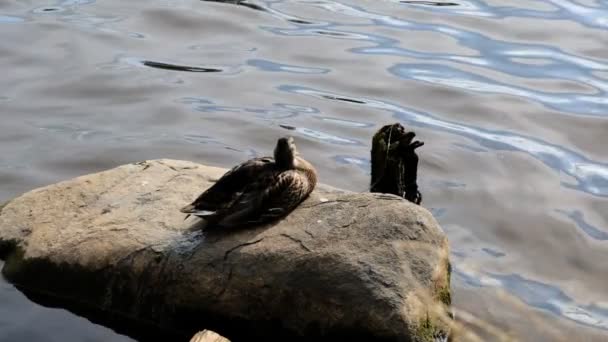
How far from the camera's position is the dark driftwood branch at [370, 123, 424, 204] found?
27.5 feet

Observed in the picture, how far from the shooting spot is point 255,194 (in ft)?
21.8

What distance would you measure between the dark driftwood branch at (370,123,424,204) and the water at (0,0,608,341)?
1.88ft

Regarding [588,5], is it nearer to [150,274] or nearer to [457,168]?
[457,168]

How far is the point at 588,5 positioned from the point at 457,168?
593 cm

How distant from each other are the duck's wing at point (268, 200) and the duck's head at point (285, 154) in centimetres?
10

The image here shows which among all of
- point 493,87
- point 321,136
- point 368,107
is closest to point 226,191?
point 321,136

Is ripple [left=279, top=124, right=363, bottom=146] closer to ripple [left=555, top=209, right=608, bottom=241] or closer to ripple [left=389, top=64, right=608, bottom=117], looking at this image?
ripple [left=389, top=64, right=608, bottom=117]

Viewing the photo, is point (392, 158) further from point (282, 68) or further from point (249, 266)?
point (282, 68)

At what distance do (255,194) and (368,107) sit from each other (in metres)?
5.15

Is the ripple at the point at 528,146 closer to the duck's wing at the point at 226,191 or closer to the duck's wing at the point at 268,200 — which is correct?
the duck's wing at the point at 268,200

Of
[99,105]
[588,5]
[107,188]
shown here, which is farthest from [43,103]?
[588,5]

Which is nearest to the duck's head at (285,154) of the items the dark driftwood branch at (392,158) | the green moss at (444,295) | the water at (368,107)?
the green moss at (444,295)

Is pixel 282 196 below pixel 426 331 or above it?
above

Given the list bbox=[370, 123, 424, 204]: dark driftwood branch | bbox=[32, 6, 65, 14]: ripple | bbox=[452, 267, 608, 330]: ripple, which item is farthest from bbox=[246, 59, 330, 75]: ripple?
bbox=[452, 267, 608, 330]: ripple
